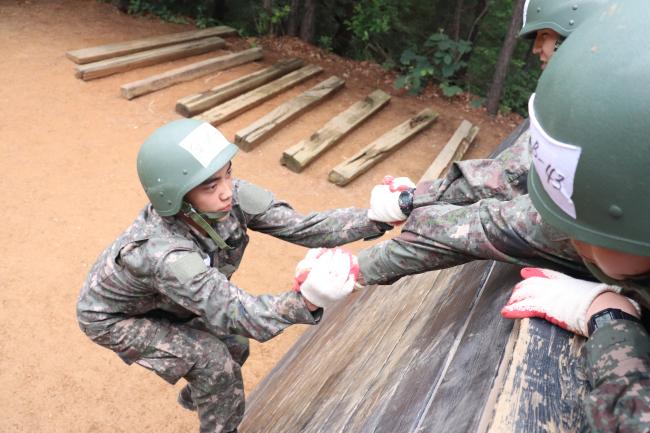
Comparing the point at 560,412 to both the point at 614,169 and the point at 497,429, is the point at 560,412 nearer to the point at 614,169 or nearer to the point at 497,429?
the point at 497,429

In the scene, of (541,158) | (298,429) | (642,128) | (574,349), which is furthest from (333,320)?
(642,128)

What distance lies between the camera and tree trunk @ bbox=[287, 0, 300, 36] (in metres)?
10.6

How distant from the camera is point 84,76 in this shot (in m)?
7.77

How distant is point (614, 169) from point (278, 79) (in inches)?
304

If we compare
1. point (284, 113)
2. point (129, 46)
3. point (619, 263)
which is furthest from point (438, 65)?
point (619, 263)

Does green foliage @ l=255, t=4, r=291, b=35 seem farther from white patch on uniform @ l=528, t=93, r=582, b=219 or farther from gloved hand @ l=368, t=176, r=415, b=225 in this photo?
white patch on uniform @ l=528, t=93, r=582, b=219

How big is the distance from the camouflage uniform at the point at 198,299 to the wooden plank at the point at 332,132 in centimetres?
387

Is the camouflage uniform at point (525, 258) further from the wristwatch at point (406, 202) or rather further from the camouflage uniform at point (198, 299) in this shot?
the camouflage uniform at point (198, 299)

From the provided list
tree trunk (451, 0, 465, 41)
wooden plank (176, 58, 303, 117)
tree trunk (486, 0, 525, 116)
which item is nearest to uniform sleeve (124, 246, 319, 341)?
wooden plank (176, 58, 303, 117)

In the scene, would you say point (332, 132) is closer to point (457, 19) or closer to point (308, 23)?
point (457, 19)

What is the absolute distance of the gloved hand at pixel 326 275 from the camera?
6.84 feet

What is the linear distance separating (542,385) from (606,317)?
0.29m

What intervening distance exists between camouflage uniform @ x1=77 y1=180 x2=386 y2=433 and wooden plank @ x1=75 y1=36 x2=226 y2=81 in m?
6.01

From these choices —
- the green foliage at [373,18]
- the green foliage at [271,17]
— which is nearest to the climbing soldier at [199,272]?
the green foliage at [373,18]
